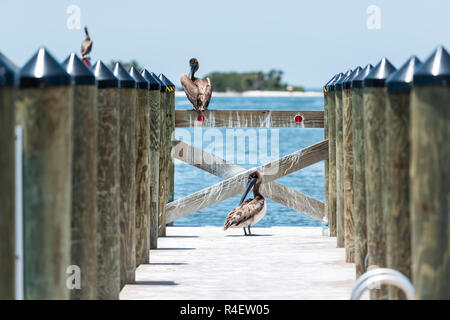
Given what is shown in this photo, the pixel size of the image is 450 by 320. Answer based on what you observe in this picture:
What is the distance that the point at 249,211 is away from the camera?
1418 cm

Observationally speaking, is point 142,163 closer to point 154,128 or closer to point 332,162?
point 154,128

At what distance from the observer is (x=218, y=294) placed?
351 inches

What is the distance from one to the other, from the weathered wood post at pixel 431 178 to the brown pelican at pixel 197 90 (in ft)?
31.3

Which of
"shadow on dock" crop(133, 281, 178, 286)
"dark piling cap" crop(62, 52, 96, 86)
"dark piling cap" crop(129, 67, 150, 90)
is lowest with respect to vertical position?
"shadow on dock" crop(133, 281, 178, 286)

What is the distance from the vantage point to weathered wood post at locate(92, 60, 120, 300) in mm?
8000

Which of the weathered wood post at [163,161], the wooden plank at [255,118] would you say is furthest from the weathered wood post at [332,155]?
the weathered wood post at [163,161]

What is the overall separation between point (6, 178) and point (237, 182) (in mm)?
9942

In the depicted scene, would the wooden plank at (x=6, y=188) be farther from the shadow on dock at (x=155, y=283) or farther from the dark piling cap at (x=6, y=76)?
the shadow on dock at (x=155, y=283)

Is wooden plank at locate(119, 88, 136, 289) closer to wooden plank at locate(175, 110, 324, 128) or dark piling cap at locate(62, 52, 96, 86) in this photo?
dark piling cap at locate(62, 52, 96, 86)

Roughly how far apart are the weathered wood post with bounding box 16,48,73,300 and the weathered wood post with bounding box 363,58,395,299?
2874mm

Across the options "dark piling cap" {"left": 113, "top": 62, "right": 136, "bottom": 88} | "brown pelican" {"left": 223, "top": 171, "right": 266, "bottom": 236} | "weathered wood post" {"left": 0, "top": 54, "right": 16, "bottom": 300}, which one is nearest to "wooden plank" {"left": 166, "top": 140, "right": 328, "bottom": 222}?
"brown pelican" {"left": 223, "top": 171, "right": 266, "bottom": 236}

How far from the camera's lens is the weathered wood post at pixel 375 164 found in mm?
7742

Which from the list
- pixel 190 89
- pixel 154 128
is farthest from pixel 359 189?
pixel 190 89
